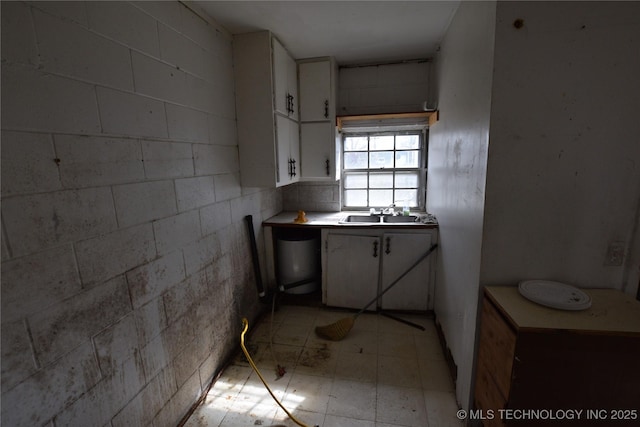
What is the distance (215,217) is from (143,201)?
1.96ft

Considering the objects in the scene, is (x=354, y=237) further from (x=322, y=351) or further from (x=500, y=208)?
(x=500, y=208)

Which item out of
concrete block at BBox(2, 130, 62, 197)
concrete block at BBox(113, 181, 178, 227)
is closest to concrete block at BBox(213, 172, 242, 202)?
concrete block at BBox(113, 181, 178, 227)

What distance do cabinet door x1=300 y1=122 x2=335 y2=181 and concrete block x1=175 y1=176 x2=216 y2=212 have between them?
1.15 meters

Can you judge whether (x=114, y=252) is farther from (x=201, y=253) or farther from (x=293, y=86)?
(x=293, y=86)

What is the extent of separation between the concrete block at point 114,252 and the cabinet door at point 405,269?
182 cm

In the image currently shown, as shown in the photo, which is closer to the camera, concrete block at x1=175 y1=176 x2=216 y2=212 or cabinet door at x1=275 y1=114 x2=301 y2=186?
concrete block at x1=175 y1=176 x2=216 y2=212

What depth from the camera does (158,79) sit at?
1.39m

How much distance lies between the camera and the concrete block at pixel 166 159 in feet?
4.39

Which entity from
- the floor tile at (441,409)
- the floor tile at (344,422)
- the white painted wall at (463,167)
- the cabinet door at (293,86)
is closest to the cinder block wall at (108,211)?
the cabinet door at (293,86)

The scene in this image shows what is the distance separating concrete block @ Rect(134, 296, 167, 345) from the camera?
4.25 feet

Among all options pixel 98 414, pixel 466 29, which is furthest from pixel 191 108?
pixel 466 29

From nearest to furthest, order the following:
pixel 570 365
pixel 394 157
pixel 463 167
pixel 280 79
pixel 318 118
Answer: pixel 570 365, pixel 463 167, pixel 280 79, pixel 318 118, pixel 394 157

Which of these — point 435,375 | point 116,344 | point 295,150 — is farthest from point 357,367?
point 295,150

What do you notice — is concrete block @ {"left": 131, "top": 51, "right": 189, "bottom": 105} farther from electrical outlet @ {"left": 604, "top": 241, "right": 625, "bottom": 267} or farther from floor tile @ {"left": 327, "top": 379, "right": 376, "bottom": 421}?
electrical outlet @ {"left": 604, "top": 241, "right": 625, "bottom": 267}
